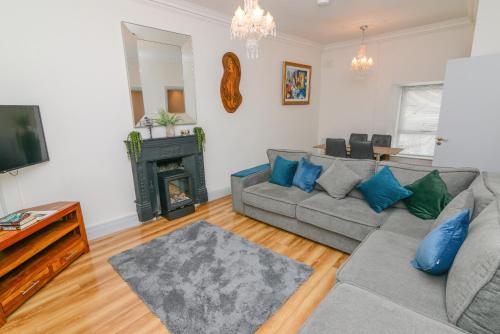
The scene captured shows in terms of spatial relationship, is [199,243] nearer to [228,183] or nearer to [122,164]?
[122,164]

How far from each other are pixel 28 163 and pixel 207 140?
2.14 m

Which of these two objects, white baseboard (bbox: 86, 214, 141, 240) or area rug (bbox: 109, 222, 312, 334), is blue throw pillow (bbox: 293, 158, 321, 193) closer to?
area rug (bbox: 109, 222, 312, 334)

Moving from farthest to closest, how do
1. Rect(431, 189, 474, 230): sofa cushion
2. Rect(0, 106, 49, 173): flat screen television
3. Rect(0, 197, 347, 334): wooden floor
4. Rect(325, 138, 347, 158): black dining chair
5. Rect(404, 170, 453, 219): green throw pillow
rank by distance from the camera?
Rect(325, 138, 347, 158): black dining chair < Rect(404, 170, 453, 219): green throw pillow < Rect(0, 106, 49, 173): flat screen television < Rect(0, 197, 347, 334): wooden floor < Rect(431, 189, 474, 230): sofa cushion

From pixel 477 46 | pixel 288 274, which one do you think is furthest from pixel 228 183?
pixel 477 46

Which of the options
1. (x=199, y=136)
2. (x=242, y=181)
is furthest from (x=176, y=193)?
(x=242, y=181)

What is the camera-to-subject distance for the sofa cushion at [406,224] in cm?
197

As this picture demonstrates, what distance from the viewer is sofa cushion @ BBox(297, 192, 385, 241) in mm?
2252

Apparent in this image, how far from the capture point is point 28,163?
222 cm

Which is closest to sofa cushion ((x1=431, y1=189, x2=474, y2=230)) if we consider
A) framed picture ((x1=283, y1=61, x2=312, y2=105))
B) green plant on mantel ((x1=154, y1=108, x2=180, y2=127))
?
green plant on mantel ((x1=154, y1=108, x2=180, y2=127))

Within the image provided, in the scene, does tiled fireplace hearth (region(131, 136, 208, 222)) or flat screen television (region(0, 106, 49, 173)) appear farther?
tiled fireplace hearth (region(131, 136, 208, 222))

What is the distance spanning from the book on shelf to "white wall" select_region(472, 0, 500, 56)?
4742 millimetres

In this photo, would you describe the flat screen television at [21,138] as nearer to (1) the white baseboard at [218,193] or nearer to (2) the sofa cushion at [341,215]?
(1) the white baseboard at [218,193]

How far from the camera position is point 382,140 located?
464 centimetres

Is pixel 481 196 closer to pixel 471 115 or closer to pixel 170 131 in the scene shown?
pixel 471 115
